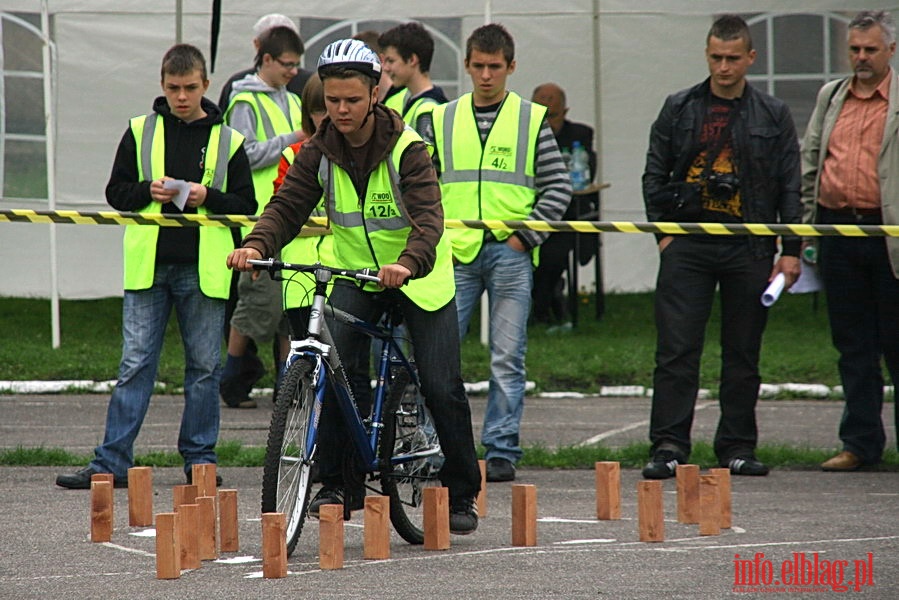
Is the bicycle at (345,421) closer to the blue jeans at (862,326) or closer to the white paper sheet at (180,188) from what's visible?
the white paper sheet at (180,188)

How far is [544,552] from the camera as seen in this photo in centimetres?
679

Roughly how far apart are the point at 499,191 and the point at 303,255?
1202 millimetres

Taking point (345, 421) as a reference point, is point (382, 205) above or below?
above

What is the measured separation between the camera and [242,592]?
5789 mm

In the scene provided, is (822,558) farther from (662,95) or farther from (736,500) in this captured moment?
(662,95)

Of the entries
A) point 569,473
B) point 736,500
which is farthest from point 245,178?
point 736,500

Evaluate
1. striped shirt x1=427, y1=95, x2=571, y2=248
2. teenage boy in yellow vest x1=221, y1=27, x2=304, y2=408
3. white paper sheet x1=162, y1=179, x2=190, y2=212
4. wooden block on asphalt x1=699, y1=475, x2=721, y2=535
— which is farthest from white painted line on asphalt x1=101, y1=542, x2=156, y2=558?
striped shirt x1=427, y1=95, x2=571, y2=248

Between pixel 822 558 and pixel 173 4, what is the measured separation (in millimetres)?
12111

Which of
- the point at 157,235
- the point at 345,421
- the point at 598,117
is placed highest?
the point at 598,117

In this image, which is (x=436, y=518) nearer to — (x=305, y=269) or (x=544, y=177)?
(x=305, y=269)

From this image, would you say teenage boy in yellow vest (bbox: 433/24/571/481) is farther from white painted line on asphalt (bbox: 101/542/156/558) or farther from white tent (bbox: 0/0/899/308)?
white tent (bbox: 0/0/899/308)

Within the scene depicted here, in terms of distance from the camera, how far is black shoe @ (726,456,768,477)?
9.35 metres

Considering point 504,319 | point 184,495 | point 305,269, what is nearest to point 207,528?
point 184,495

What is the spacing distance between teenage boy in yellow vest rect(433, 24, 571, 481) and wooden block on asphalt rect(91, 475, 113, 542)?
281 cm
